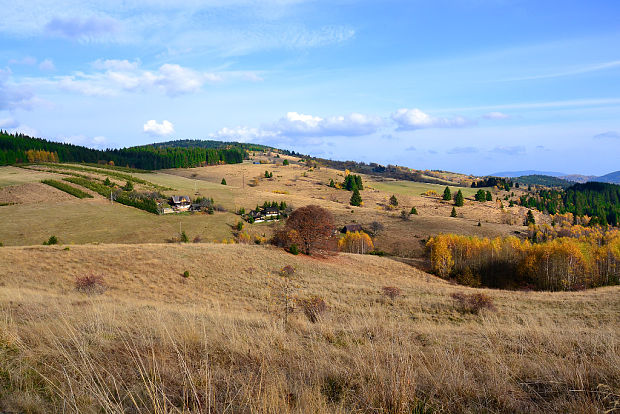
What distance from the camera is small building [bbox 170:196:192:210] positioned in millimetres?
88650

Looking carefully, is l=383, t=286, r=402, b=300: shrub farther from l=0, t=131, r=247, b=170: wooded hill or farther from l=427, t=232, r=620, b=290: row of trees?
l=0, t=131, r=247, b=170: wooded hill

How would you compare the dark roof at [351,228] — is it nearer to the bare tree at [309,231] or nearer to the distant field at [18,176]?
the bare tree at [309,231]

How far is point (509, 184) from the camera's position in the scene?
636 feet

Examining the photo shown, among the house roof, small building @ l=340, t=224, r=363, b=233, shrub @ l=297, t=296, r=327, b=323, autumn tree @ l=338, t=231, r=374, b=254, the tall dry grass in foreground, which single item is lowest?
autumn tree @ l=338, t=231, r=374, b=254

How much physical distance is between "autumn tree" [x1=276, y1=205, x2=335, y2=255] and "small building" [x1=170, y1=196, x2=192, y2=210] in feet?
167

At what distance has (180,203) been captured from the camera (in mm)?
89625

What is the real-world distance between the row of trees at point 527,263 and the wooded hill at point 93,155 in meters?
145

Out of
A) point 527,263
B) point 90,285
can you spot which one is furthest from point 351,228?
point 90,285

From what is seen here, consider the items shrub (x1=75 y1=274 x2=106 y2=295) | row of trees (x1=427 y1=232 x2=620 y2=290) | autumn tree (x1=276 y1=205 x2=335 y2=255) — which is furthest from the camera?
row of trees (x1=427 y1=232 x2=620 y2=290)

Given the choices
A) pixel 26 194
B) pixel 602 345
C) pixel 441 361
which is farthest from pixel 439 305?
pixel 26 194

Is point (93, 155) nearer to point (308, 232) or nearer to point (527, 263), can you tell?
point (308, 232)

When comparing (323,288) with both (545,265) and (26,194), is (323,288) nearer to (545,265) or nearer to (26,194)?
(545,265)

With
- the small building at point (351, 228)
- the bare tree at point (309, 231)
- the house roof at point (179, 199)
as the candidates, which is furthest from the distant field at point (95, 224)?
the small building at point (351, 228)

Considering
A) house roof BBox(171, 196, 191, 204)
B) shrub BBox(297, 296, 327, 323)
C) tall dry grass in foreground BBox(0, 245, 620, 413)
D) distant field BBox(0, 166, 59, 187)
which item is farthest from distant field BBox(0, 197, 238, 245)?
tall dry grass in foreground BBox(0, 245, 620, 413)
